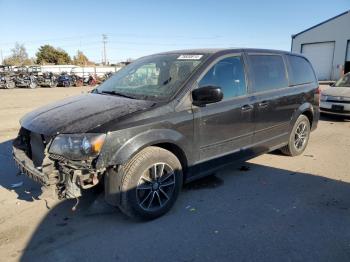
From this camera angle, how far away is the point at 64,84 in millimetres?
32406

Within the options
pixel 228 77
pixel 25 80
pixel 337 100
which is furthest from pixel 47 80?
pixel 228 77

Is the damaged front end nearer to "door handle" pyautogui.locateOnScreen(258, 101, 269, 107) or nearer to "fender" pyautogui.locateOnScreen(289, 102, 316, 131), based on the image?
"door handle" pyautogui.locateOnScreen(258, 101, 269, 107)

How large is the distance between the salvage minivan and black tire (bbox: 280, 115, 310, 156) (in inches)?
22.6

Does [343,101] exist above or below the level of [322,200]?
above

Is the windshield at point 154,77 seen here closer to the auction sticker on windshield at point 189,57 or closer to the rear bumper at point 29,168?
the auction sticker on windshield at point 189,57

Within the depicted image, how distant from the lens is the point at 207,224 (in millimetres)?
3688

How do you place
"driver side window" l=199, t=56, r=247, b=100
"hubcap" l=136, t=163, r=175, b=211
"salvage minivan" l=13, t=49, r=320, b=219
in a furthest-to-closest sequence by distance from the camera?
"driver side window" l=199, t=56, r=247, b=100, "hubcap" l=136, t=163, r=175, b=211, "salvage minivan" l=13, t=49, r=320, b=219

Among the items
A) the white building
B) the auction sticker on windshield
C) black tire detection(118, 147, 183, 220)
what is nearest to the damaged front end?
black tire detection(118, 147, 183, 220)

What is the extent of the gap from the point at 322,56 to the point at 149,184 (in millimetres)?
36523

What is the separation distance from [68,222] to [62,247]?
19.7 inches

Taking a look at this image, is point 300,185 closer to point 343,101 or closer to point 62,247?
point 62,247

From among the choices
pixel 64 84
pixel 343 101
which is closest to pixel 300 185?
pixel 343 101

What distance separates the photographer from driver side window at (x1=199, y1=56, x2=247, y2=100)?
4.25 metres

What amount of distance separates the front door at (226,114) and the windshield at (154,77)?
0.28 m
